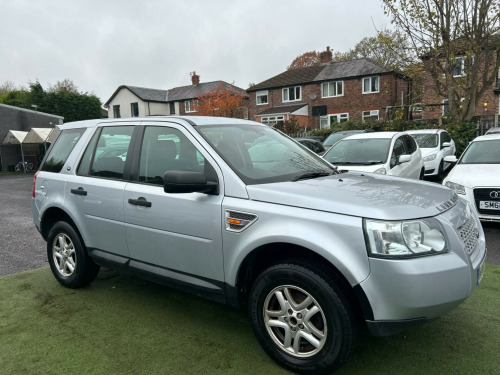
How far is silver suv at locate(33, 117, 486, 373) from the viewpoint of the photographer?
236 centimetres

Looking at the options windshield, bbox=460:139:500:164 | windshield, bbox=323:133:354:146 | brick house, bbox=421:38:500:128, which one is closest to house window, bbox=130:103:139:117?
brick house, bbox=421:38:500:128

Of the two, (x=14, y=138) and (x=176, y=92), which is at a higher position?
(x=176, y=92)

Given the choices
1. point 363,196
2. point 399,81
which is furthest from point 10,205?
point 399,81

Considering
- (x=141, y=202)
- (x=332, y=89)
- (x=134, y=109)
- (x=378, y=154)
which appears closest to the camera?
(x=141, y=202)

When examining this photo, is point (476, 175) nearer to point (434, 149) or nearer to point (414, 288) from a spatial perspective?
point (414, 288)

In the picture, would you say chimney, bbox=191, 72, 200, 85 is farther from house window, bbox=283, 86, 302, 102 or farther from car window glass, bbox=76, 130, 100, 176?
Result: car window glass, bbox=76, 130, 100, 176

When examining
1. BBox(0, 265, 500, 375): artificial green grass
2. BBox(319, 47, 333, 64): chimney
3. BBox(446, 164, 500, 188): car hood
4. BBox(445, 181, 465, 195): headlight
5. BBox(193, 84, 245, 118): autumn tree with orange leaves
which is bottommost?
BBox(0, 265, 500, 375): artificial green grass

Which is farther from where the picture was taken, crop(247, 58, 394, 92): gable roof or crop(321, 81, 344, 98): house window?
crop(321, 81, 344, 98): house window

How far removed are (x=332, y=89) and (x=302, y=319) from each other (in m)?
33.5

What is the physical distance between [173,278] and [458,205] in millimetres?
2373

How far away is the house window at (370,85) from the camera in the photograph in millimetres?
31391

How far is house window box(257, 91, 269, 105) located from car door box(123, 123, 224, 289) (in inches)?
1401

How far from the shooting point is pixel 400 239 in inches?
92.2

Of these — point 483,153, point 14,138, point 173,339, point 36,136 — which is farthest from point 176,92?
point 173,339
